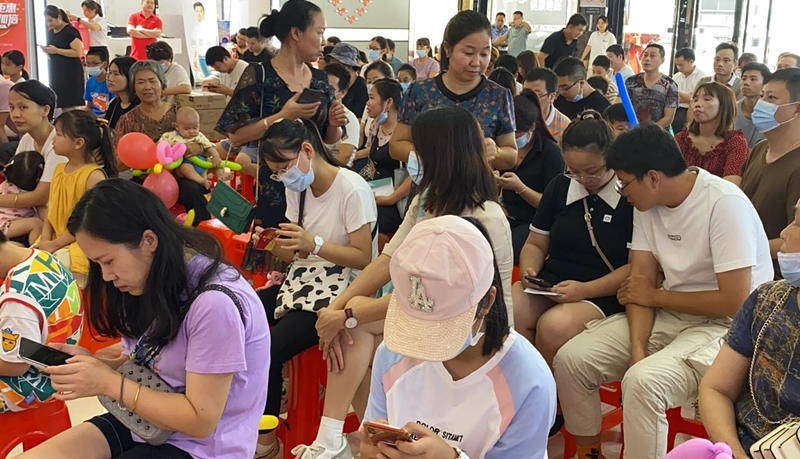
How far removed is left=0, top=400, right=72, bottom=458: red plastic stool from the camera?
2221 mm

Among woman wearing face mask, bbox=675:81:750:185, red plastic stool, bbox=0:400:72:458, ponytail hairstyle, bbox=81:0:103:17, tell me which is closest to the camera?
red plastic stool, bbox=0:400:72:458

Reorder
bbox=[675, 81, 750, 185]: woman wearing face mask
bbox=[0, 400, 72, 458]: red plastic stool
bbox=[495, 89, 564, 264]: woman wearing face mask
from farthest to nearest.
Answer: bbox=[675, 81, 750, 185]: woman wearing face mask → bbox=[495, 89, 564, 264]: woman wearing face mask → bbox=[0, 400, 72, 458]: red plastic stool

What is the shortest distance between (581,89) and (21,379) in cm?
441

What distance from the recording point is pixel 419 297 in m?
1.46

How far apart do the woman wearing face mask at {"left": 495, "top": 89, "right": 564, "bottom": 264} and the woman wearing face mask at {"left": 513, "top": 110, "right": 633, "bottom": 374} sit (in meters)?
0.50

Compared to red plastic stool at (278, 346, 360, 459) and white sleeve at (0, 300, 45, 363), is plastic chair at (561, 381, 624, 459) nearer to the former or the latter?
red plastic stool at (278, 346, 360, 459)

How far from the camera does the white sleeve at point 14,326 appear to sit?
2.06m

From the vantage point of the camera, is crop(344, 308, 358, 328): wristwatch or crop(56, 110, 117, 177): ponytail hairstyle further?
crop(56, 110, 117, 177): ponytail hairstyle

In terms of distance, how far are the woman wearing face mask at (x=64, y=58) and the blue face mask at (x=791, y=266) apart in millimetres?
8654

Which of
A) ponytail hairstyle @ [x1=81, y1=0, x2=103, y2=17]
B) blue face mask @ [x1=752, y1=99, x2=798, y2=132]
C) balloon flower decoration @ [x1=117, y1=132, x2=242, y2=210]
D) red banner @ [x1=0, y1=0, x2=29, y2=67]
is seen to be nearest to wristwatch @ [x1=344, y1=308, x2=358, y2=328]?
blue face mask @ [x1=752, y1=99, x2=798, y2=132]

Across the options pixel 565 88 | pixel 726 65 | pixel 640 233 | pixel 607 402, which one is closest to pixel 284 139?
pixel 640 233

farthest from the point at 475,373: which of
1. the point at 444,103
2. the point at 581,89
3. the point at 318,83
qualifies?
the point at 581,89

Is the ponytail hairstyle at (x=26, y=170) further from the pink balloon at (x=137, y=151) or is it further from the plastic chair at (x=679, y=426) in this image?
the plastic chair at (x=679, y=426)

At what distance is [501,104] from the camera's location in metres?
3.08
